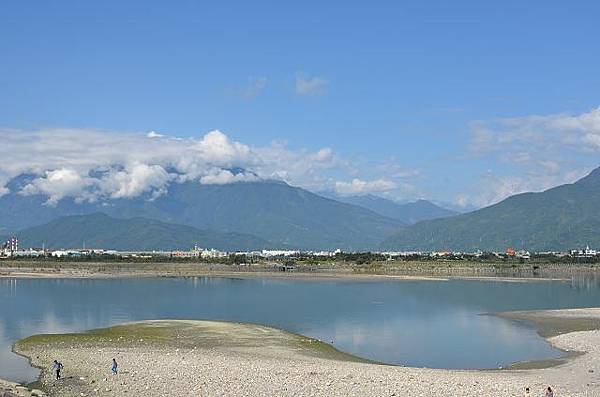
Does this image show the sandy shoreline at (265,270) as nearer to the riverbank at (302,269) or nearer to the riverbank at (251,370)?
the riverbank at (302,269)

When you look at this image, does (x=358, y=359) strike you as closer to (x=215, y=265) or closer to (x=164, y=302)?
(x=164, y=302)

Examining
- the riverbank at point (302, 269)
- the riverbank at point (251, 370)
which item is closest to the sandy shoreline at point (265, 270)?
the riverbank at point (302, 269)

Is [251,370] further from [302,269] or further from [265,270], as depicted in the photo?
[302,269]

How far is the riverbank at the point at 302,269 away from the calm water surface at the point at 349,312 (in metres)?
40.8

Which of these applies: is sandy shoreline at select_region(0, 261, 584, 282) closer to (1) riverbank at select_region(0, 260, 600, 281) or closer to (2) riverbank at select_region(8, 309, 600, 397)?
(1) riverbank at select_region(0, 260, 600, 281)

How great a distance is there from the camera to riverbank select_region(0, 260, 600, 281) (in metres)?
159

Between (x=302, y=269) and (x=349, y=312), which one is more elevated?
(x=302, y=269)

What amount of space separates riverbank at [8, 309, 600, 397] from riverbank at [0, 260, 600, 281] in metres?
105

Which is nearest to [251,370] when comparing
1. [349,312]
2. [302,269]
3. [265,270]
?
[349,312]

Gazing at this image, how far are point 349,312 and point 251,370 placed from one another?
124ft

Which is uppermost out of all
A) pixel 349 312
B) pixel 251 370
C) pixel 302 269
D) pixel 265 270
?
pixel 302 269

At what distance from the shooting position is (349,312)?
7094cm

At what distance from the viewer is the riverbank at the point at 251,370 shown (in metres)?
29.3

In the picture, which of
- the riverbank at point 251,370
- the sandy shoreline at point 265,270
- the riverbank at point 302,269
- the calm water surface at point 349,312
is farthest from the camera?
the riverbank at point 302,269
